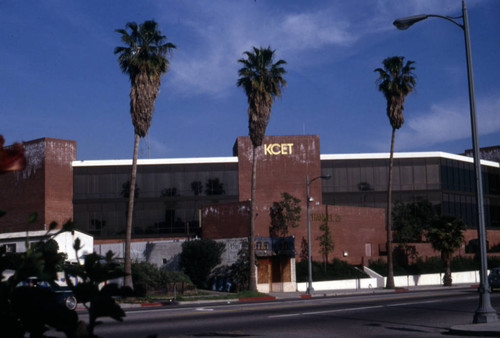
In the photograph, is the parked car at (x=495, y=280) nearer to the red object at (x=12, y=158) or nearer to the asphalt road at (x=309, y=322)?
the asphalt road at (x=309, y=322)

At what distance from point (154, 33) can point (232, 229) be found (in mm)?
18676

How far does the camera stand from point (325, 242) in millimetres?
52594

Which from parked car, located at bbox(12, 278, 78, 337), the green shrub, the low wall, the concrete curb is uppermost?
parked car, located at bbox(12, 278, 78, 337)

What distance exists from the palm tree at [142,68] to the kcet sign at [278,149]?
29.6 meters

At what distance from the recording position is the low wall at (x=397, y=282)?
50166 millimetres

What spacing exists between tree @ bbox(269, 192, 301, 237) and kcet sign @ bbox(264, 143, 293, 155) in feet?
50.7

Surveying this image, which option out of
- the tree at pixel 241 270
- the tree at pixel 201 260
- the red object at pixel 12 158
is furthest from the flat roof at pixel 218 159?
the red object at pixel 12 158

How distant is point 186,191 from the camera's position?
6981 cm

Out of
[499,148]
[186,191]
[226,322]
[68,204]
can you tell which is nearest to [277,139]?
[186,191]

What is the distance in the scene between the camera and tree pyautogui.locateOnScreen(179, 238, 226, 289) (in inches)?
1820

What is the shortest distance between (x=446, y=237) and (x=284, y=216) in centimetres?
1417

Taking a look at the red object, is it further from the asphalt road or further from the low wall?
the low wall

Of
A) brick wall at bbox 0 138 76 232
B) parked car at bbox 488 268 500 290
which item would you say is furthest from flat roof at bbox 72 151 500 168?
parked car at bbox 488 268 500 290

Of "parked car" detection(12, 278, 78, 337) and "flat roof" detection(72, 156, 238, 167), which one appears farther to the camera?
"flat roof" detection(72, 156, 238, 167)
